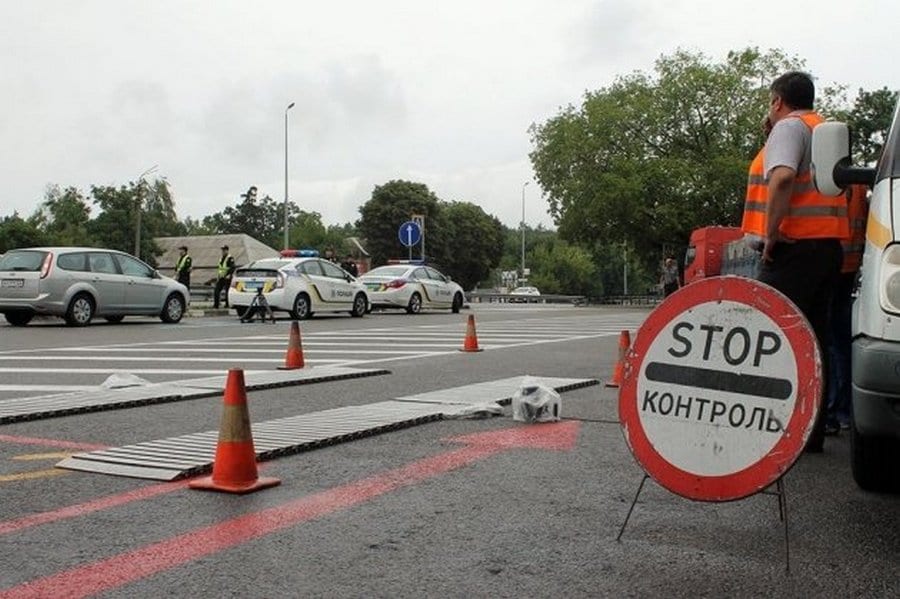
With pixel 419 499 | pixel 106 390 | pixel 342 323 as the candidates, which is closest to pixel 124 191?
pixel 342 323

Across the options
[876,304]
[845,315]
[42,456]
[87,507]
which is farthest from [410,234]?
[876,304]

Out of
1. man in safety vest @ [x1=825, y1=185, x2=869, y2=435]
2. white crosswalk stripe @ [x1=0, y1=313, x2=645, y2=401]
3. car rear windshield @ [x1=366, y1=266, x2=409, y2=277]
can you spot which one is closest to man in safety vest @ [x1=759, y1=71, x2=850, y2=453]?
man in safety vest @ [x1=825, y1=185, x2=869, y2=435]

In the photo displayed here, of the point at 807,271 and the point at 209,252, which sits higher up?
the point at 209,252

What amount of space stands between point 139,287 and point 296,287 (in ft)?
11.7

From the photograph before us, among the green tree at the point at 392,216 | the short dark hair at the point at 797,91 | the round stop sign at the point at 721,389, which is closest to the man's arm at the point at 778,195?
the short dark hair at the point at 797,91

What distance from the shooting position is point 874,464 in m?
4.68

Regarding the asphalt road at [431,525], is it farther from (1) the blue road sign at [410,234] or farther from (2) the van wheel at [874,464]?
(1) the blue road sign at [410,234]

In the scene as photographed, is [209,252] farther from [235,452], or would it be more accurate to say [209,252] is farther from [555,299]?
[235,452]

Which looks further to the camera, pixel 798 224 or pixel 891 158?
pixel 798 224

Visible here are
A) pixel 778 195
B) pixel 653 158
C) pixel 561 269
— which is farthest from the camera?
pixel 561 269

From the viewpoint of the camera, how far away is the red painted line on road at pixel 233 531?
11.4ft

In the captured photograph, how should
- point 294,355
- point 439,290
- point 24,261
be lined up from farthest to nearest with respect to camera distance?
1. point 439,290
2. point 24,261
3. point 294,355

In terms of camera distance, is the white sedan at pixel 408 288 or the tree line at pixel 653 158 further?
the tree line at pixel 653 158

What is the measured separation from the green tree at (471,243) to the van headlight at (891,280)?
306 ft
